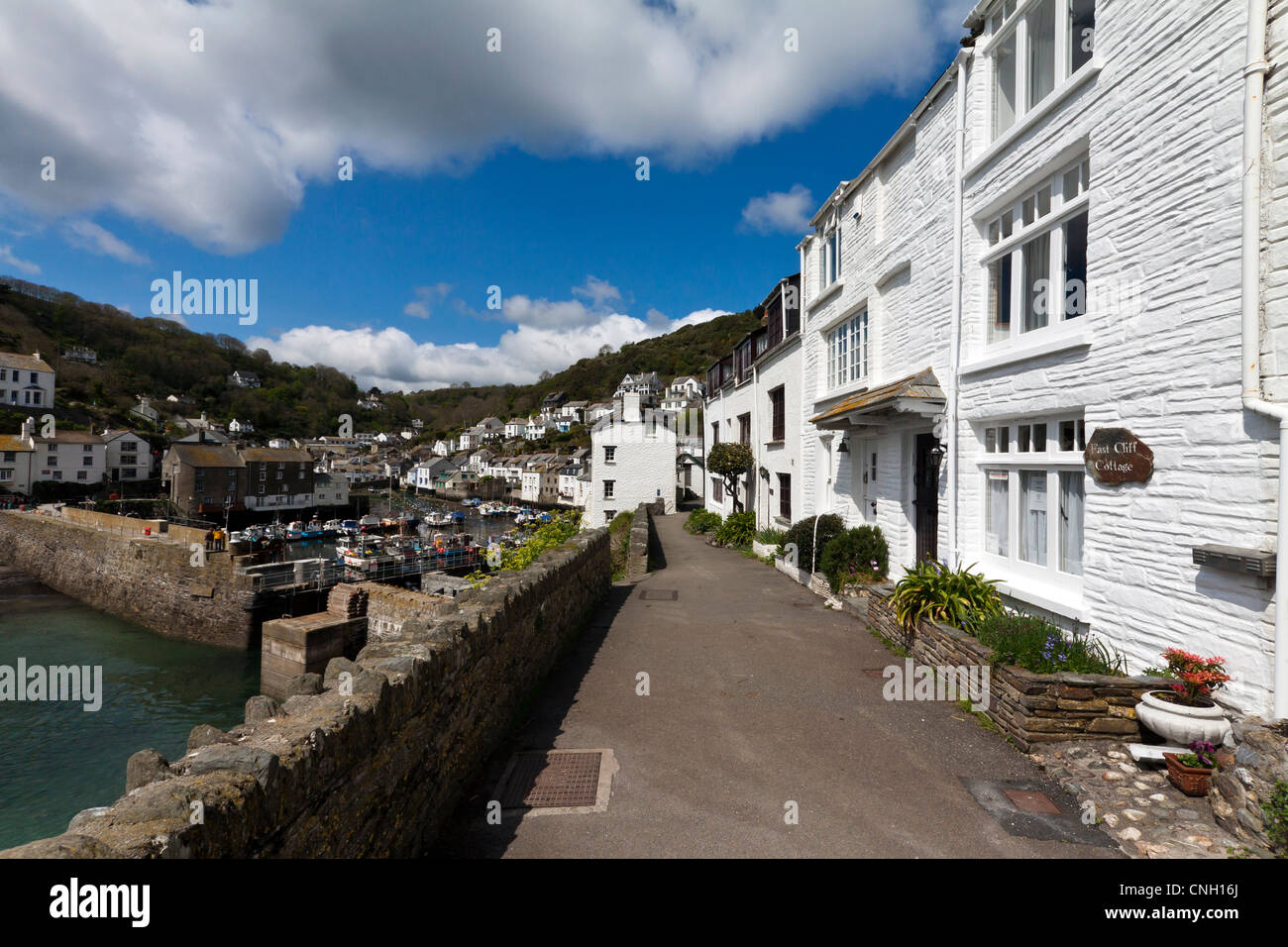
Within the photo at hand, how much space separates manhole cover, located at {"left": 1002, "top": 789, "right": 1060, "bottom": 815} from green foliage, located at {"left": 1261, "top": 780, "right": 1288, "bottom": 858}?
1158mm

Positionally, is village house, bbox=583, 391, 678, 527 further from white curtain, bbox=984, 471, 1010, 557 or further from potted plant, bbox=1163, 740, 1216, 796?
potted plant, bbox=1163, 740, 1216, 796

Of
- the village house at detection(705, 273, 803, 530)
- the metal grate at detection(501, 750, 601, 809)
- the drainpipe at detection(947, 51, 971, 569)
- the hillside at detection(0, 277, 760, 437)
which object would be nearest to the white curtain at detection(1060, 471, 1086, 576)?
the drainpipe at detection(947, 51, 971, 569)

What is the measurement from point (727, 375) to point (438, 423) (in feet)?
527

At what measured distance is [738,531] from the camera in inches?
826

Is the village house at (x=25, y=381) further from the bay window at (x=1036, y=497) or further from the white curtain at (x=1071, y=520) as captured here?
the white curtain at (x=1071, y=520)

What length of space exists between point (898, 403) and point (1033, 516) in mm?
2457

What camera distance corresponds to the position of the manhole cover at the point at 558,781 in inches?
179

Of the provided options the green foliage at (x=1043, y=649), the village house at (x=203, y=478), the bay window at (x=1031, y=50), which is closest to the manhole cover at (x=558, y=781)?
the green foliage at (x=1043, y=649)

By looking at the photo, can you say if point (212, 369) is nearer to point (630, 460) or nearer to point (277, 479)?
point (277, 479)

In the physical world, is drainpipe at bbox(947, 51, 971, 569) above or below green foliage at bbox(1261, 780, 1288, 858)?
above

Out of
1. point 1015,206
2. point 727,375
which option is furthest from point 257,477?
point 1015,206


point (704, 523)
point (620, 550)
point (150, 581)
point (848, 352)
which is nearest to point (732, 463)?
point (704, 523)

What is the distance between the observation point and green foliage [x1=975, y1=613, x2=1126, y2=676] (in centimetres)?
557

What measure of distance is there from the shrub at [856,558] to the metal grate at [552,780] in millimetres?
7419
